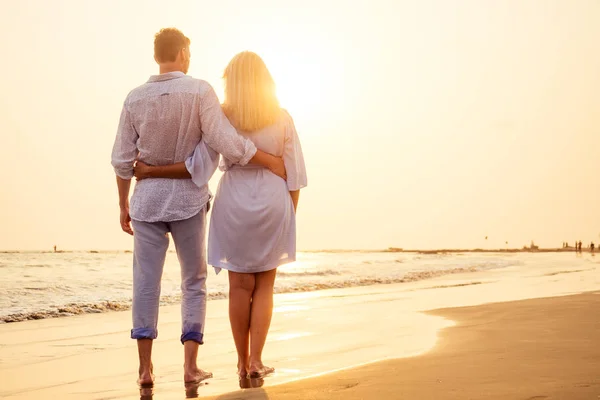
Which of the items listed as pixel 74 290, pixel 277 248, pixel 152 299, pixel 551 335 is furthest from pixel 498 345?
pixel 74 290

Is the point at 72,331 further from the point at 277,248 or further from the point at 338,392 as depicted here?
the point at 338,392

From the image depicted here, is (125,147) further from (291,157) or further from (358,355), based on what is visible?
(358,355)

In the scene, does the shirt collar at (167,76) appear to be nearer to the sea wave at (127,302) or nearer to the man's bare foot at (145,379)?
the man's bare foot at (145,379)

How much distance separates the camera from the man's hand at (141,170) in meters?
3.89

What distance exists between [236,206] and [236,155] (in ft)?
1.10

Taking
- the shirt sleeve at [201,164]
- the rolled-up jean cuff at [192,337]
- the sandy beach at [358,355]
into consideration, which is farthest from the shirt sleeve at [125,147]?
the sandy beach at [358,355]

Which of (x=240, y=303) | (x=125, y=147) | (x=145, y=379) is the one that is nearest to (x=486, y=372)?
(x=240, y=303)

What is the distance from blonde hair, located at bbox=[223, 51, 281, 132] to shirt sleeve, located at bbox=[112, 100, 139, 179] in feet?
1.89

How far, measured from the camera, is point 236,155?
386 cm

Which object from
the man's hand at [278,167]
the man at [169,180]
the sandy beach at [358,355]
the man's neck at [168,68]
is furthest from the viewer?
the man's hand at [278,167]

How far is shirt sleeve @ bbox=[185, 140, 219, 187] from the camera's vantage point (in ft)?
12.6

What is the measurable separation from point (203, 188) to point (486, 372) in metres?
1.78

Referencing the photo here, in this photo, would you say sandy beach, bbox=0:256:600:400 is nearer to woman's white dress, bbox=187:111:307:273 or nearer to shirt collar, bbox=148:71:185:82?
woman's white dress, bbox=187:111:307:273

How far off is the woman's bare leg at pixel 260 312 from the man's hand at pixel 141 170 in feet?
2.90
